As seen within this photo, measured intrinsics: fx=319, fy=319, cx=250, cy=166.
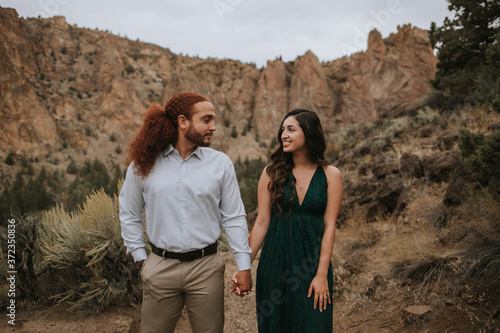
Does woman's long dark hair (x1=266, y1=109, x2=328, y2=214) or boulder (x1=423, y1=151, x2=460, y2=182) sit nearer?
woman's long dark hair (x1=266, y1=109, x2=328, y2=214)

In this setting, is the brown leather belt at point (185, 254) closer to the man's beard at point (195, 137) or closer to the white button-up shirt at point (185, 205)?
the white button-up shirt at point (185, 205)

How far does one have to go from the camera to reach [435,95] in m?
13.0

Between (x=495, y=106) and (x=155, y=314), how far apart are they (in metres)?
4.07

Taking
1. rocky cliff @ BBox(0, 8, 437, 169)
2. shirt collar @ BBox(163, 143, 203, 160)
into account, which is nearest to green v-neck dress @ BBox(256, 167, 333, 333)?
shirt collar @ BBox(163, 143, 203, 160)

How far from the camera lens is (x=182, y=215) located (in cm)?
222

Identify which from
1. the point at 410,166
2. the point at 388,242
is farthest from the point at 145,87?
the point at 388,242

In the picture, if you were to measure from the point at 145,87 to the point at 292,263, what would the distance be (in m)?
48.4

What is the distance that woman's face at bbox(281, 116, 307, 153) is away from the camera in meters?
2.53

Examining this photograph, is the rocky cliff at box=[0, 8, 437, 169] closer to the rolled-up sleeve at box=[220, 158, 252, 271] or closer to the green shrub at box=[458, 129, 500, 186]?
the green shrub at box=[458, 129, 500, 186]

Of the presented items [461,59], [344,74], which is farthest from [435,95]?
[344,74]

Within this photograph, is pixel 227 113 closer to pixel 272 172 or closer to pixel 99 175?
pixel 99 175

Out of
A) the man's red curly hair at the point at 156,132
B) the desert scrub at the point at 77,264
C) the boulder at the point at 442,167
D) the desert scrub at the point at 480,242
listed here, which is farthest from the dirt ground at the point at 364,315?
the boulder at the point at 442,167

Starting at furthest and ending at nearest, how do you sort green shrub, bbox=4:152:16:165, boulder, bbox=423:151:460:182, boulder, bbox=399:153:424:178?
green shrub, bbox=4:152:16:165 → boulder, bbox=399:153:424:178 → boulder, bbox=423:151:460:182

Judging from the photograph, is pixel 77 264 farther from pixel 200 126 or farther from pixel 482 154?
pixel 482 154
